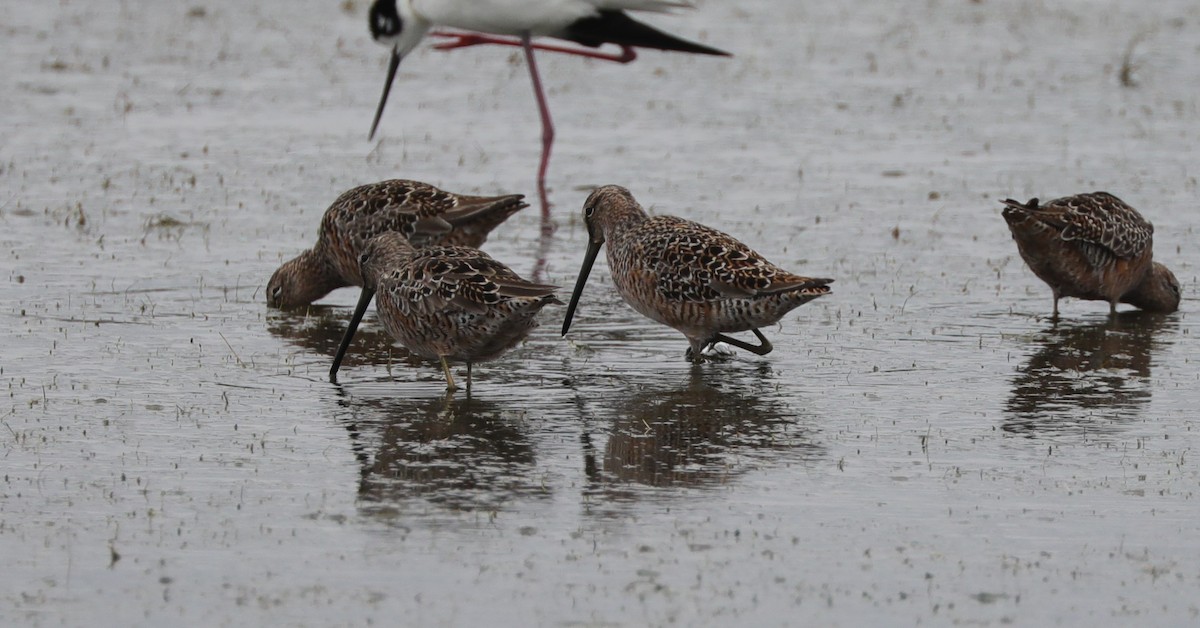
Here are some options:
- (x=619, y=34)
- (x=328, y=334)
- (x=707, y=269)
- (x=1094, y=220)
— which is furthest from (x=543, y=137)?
(x=707, y=269)

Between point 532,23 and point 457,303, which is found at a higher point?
point 532,23

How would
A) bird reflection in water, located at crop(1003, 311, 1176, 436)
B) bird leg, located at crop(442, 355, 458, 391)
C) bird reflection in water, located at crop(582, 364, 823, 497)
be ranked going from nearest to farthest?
bird reflection in water, located at crop(582, 364, 823, 497) → bird reflection in water, located at crop(1003, 311, 1176, 436) → bird leg, located at crop(442, 355, 458, 391)

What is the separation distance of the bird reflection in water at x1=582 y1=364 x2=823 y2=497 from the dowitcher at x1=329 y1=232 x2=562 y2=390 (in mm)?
→ 637

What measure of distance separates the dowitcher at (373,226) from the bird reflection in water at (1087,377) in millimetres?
3336

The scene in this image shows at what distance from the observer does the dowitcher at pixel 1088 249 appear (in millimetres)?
10203

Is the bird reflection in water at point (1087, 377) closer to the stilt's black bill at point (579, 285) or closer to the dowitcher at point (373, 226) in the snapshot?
the stilt's black bill at point (579, 285)

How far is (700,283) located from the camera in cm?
900

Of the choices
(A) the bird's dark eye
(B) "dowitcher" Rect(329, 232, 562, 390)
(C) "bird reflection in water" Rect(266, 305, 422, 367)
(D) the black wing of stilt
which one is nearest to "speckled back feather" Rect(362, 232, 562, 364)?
(B) "dowitcher" Rect(329, 232, 562, 390)

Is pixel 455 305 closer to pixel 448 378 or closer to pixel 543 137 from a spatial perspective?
pixel 448 378

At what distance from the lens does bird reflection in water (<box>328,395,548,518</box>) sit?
22.5ft

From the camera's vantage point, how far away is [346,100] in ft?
57.3

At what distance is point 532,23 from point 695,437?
25.8 ft

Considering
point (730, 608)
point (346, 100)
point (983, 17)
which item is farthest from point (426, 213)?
point (983, 17)

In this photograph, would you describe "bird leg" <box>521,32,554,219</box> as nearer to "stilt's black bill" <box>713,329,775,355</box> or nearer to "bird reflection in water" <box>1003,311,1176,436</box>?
"stilt's black bill" <box>713,329,775,355</box>
